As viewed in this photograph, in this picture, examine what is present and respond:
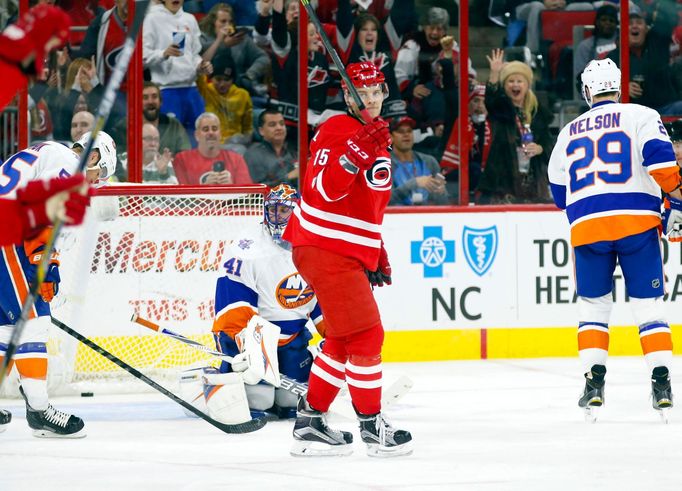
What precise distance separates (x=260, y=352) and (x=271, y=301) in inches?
13.2

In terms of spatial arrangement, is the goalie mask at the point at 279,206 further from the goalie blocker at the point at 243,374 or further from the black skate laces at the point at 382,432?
the black skate laces at the point at 382,432

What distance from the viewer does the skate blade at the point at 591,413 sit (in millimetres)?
4945

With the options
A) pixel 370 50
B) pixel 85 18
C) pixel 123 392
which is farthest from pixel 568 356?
pixel 85 18

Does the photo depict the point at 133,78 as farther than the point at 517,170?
No

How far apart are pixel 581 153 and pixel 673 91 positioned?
8.93 ft

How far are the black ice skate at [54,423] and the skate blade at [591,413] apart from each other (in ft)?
5.89

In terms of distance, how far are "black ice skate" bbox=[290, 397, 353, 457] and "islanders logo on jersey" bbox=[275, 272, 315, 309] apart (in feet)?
2.88

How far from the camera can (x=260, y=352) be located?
4.87 metres

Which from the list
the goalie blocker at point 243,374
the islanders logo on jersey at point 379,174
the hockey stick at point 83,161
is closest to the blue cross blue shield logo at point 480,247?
the goalie blocker at point 243,374

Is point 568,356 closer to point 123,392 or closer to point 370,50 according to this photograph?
point 370,50

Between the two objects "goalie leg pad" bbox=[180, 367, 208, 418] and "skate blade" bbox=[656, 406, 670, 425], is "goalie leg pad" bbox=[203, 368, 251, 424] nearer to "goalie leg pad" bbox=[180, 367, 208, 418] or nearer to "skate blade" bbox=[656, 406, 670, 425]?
"goalie leg pad" bbox=[180, 367, 208, 418]

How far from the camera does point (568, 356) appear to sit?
7.01m

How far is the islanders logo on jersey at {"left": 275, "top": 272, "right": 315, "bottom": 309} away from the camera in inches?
203

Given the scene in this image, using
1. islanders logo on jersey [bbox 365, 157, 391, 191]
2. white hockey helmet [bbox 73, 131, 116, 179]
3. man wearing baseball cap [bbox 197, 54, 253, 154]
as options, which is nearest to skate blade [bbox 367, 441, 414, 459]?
islanders logo on jersey [bbox 365, 157, 391, 191]
